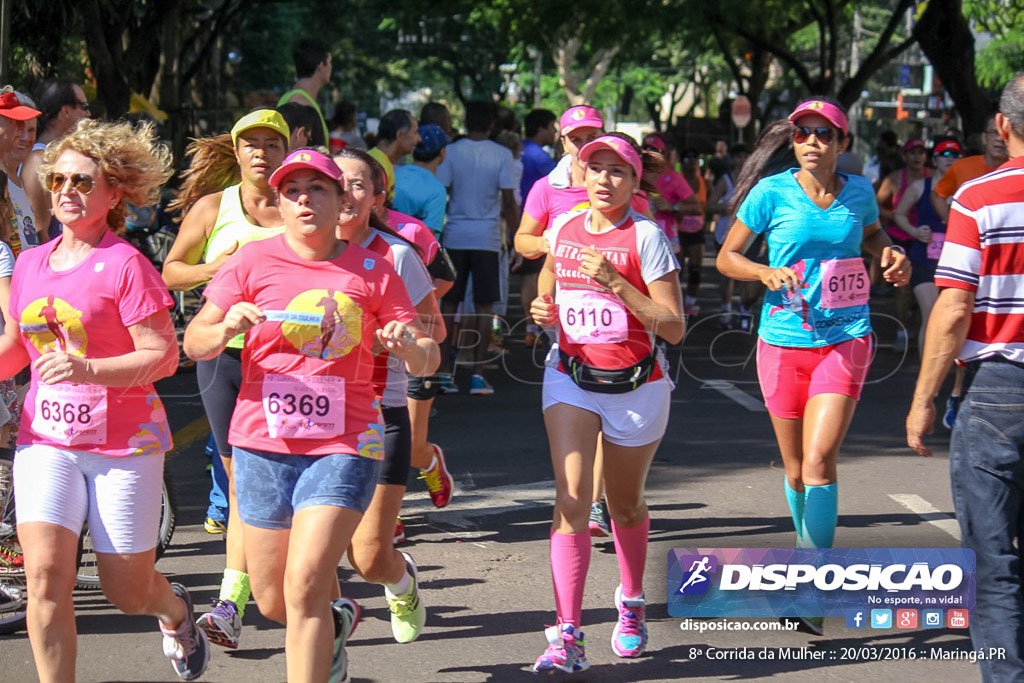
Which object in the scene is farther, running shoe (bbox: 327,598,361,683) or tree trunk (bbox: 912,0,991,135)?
tree trunk (bbox: 912,0,991,135)

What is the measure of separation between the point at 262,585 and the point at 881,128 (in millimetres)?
38659

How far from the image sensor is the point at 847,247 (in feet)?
17.5

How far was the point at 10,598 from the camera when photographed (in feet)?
17.0

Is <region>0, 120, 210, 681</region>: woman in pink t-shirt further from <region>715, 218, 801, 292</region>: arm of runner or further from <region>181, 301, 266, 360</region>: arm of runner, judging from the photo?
<region>715, 218, 801, 292</region>: arm of runner

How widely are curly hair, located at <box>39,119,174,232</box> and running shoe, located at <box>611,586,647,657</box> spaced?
2233 mm

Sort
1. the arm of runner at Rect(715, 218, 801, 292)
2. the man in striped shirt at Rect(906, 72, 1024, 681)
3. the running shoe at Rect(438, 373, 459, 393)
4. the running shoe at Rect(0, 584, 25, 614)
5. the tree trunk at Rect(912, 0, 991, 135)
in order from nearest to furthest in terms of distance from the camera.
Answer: the man in striped shirt at Rect(906, 72, 1024, 681) < the running shoe at Rect(0, 584, 25, 614) < the arm of runner at Rect(715, 218, 801, 292) < the running shoe at Rect(438, 373, 459, 393) < the tree trunk at Rect(912, 0, 991, 135)

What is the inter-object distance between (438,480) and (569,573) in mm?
2106

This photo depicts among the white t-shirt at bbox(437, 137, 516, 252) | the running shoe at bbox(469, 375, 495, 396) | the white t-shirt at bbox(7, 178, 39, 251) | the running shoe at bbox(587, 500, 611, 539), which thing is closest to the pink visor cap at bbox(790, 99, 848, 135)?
the running shoe at bbox(587, 500, 611, 539)

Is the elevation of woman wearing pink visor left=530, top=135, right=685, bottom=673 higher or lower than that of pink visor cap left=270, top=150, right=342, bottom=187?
lower

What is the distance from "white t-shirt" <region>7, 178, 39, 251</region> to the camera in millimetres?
5766

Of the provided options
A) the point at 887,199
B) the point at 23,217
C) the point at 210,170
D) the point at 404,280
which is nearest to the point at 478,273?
the point at 887,199

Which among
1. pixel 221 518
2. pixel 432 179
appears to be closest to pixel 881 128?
pixel 432 179

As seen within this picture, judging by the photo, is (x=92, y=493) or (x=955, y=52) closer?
(x=92, y=493)

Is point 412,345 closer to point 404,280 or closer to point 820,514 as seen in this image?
point 404,280
